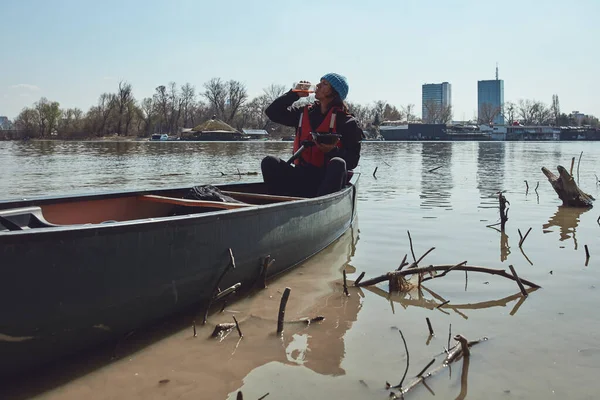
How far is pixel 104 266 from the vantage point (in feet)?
9.85

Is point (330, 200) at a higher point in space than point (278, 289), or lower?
higher

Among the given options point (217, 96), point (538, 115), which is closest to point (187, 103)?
point (217, 96)

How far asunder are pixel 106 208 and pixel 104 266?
7.04ft

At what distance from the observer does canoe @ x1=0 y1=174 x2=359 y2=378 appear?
2.72 metres

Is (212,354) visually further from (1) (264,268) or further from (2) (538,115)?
(2) (538,115)

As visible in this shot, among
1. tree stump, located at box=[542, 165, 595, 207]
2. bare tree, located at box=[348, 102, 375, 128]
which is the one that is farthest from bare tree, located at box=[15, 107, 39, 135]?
tree stump, located at box=[542, 165, 595, 207]

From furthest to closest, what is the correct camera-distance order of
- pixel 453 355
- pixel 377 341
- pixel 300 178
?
pixel 300 178, pixel 377 341, pixel 453 355

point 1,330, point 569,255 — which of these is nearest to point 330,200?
point 569,255

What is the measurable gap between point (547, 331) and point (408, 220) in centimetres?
493

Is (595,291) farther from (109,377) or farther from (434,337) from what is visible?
(109,377)

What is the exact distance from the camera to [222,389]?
2939 mm

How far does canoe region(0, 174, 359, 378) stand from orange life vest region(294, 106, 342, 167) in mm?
1645

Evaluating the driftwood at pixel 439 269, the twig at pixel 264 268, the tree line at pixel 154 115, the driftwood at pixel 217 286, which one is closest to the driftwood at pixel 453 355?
the driftwood at pixel 439 269

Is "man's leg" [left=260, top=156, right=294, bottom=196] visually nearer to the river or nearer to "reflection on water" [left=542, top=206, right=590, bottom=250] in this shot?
the river
